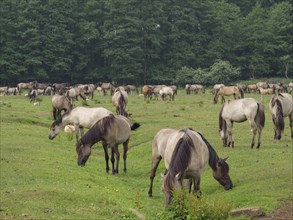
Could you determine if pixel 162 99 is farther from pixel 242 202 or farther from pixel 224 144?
pixel 242 202

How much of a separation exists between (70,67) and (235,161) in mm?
70623

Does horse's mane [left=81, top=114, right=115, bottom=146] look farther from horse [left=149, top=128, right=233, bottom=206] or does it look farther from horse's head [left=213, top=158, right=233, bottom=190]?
horse's head [left=213, top=158, right=233, bottom=190]

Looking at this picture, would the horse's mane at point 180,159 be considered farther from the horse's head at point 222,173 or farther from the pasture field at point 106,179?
the horse's head at point 222,173

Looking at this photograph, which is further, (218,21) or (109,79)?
(218,21)

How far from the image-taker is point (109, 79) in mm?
90375

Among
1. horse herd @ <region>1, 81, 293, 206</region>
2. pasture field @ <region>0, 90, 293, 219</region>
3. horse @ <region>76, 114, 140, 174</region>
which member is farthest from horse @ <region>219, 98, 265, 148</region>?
horse @ <region>76, 114, 140, 174</region>

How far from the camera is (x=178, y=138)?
14750 mm

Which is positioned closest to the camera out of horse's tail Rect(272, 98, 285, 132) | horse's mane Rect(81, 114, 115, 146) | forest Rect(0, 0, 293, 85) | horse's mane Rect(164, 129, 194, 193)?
horse's mane Rect(164, 129, 194, 193)

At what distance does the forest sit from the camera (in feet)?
282

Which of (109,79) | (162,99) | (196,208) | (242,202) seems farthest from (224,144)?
(109,79)

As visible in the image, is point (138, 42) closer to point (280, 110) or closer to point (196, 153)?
point (280, 110)

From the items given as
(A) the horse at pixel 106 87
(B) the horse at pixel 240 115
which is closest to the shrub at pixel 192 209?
(B) the horse at pixel 240 115

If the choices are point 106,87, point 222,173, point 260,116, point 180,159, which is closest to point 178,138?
point 180,159

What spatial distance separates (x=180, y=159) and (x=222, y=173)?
10.6 ft
